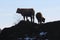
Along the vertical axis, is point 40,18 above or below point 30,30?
above

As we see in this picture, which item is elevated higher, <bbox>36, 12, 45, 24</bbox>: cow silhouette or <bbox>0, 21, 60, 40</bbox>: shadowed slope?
<bbox>36, 12, 45, 24</bbox>: cow silhouette

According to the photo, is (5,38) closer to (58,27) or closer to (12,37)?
(12,37)

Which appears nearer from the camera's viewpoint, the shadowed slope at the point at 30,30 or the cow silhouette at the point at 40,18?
the shadowed slope at the point at 30,30

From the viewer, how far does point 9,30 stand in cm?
4281

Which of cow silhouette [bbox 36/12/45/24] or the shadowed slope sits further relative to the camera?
cow silhouette [bbox 36/12/45/24]

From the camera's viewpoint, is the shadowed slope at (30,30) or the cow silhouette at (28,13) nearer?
the shadowed slope at (30,30)

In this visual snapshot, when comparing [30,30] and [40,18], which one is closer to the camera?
[30,30]

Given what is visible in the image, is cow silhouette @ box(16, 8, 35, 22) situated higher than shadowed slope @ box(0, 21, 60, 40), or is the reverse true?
cow silhouette @ box(16, 8, 35, 22)

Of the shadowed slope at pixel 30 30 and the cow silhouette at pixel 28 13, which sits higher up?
the cow silhouette at pixel 28 13

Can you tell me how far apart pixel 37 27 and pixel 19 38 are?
2.64 metres

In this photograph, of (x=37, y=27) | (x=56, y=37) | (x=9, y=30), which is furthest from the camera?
(x=9, y=30)

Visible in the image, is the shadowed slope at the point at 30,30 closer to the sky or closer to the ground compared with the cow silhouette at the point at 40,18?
closer to the ground

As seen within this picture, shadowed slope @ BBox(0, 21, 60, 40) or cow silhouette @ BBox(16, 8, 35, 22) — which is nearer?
shadowed slope @ BBox(0, 21, 60, 40)

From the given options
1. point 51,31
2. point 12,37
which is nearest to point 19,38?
point 12,37
